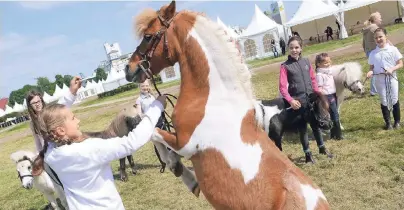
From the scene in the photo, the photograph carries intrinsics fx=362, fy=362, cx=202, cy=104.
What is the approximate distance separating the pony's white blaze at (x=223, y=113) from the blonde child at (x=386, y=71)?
4.96 metres

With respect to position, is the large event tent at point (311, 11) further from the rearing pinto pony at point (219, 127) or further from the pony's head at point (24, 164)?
the rearing pinto pony at point (219, 127)

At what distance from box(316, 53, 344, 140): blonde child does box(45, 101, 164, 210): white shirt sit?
538 centimetres

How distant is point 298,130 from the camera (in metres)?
6.63

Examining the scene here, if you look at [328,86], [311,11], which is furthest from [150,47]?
[311,11]

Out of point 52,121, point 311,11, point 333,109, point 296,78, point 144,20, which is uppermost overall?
point 311,11

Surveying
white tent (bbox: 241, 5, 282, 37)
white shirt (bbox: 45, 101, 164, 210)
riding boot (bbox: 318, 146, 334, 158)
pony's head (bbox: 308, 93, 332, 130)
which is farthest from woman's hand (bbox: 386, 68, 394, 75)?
white tent (bbox: 241, 5, 282, 37)

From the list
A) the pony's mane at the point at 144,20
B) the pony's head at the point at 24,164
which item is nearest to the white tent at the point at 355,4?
the pony's head at the point at 24,164

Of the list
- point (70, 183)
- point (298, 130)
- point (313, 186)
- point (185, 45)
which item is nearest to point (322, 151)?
point (298, 130)

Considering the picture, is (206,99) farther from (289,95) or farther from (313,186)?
(289,95)

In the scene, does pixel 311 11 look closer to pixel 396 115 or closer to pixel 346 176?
pixel 396 115

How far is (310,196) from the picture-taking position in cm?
267

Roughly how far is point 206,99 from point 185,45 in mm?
457

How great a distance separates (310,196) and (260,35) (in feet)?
99.1

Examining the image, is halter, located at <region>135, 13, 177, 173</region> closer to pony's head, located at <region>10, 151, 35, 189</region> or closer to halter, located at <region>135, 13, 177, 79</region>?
halter, located at <region>135, 13, 177, 79</region>
